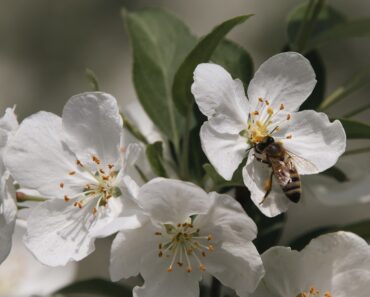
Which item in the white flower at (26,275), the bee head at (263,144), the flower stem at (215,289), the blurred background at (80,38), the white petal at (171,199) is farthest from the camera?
the blurred background at (80,38)

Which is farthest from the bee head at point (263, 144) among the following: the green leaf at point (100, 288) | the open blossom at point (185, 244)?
the green leaf at point (100, 288)

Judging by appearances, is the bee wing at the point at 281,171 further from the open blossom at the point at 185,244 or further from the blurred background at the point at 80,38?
the blurred background at the point at 80,38

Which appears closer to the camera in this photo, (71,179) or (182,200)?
(182,200)

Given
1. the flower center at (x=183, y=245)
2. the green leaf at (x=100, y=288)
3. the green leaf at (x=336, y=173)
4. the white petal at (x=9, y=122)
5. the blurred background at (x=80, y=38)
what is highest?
the white petal at (x=9, y=122)

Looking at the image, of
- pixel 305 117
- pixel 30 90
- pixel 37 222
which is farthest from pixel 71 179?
pixel 30 90

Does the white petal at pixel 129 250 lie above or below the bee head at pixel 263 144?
below

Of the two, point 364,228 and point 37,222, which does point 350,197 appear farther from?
point 37,222
